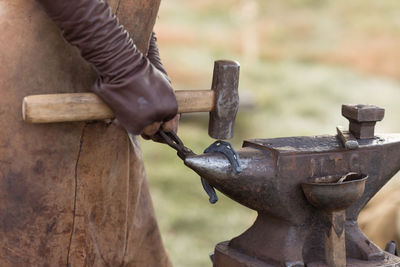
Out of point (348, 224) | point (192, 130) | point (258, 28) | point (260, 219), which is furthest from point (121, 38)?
point (258, 28)

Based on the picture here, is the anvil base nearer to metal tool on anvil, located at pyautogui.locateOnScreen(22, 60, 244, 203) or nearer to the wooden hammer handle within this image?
metal tool on anvil, located at pyautogui.locateOnScreen(22, 60, 244, 203)

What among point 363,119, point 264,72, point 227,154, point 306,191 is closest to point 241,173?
point 227,154

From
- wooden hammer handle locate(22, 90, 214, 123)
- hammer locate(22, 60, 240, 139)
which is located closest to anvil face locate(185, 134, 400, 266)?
hammer locate(22, 60, 240, 139)

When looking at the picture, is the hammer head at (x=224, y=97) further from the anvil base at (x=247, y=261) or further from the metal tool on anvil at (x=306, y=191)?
the anvil base at (x=247, y=261)

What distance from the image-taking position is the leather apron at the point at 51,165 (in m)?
1.69

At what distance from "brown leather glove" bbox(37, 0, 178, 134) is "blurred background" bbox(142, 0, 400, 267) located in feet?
8.18

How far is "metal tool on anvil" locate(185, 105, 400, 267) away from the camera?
170cm

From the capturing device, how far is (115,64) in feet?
5.22

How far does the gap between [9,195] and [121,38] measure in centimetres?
51

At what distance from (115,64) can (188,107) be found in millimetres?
260

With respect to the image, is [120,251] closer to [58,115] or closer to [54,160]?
[54,160]

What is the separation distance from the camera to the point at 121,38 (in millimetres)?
1598

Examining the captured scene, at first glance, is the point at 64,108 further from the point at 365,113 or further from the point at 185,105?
the point at 365,113

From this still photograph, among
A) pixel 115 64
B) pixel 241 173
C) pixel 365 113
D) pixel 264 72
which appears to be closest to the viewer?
pixel 115 64
